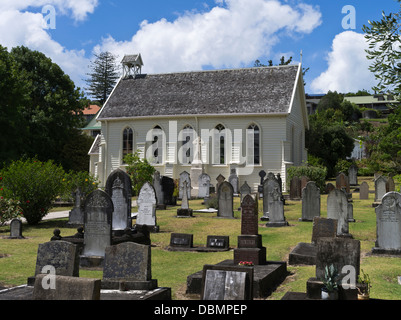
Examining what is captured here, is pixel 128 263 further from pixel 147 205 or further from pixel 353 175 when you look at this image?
pixel 353 175

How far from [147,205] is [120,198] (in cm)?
285

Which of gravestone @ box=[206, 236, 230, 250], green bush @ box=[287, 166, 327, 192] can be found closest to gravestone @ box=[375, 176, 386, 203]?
green bush @ box=[287, 166, 327, 192]

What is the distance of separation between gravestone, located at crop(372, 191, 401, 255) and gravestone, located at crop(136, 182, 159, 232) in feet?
27.1

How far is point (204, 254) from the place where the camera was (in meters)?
13.1

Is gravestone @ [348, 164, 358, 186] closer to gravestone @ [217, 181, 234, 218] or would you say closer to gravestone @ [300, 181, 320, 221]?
gravestone @ [300, 181, 320, 221]

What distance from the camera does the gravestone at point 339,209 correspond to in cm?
1484

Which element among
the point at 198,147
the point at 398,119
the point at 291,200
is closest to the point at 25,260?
the point at 398,119

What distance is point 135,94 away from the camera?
40.5m

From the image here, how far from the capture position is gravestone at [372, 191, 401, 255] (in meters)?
12.1

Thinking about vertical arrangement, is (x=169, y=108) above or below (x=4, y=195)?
above

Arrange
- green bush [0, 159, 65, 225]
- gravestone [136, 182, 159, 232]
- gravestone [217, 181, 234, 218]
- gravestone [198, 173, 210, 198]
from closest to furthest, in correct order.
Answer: gravestone [136, 182, 159, 232]
green bush [0, 159, 65, 225]
gravestone [217, 181, 234, 218]
gravestone [198, 173, 210, 198]

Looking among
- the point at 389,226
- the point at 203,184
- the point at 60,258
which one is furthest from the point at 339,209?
the point at 203,184

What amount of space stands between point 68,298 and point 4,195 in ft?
42.0
